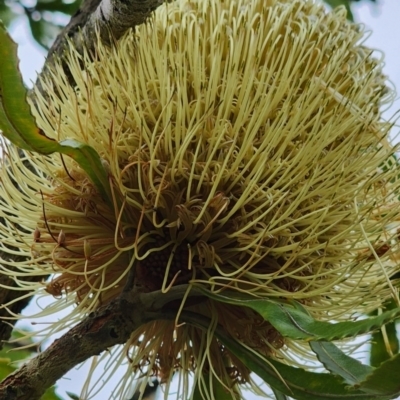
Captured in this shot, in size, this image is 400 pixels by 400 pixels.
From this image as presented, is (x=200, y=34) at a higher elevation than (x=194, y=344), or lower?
higher

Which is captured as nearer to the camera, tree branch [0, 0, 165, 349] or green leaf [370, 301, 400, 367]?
tree branch [0, 0, 165, 349]

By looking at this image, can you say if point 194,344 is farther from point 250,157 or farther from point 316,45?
point 316,45

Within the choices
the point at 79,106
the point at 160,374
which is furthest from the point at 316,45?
the point at 160,374

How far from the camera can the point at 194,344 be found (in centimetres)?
103

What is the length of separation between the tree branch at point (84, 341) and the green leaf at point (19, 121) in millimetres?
191

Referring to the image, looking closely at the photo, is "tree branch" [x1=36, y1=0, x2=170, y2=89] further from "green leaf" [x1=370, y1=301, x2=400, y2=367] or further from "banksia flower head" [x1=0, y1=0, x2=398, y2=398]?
"green leaf" [x1=370, y1=301, x2=400, y2=367]

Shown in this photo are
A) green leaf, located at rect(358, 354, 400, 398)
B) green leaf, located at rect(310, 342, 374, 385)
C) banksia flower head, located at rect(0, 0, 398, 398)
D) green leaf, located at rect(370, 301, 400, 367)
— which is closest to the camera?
green leaf, located at rect(358, 354, 400, 398)

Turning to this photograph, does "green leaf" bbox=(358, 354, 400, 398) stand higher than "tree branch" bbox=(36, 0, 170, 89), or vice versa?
"tree branch" bbox=(36, 0, 170, 89)

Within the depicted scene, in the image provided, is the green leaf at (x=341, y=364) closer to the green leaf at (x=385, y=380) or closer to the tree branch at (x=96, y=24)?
the green leaf at (x=385, y=380)

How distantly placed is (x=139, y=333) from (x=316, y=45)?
0.49 m

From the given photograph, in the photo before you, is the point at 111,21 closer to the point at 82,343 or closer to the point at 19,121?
the point at 19,121

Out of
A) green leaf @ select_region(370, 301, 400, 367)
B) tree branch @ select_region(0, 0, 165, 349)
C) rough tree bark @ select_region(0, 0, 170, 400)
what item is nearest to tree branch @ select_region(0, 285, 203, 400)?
rough tree bark @ select_region(0, 0, 170, 400)

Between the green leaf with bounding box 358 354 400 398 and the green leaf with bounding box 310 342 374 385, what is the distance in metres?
0.04

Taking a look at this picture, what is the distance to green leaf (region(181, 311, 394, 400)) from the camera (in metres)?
0.78
